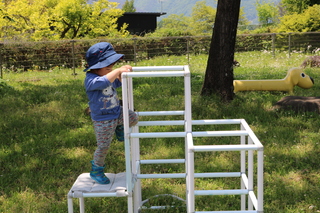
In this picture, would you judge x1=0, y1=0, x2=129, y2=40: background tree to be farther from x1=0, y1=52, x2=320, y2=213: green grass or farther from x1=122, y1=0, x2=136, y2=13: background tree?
x1=122, y1=0, x2=136, y2=13: background tree

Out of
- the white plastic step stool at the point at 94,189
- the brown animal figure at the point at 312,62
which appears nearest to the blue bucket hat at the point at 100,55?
the white plastic step stool at the point at 94,189

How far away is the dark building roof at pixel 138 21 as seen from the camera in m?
34.2

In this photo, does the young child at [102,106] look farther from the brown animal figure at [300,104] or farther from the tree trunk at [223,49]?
the tree trunk at [223,49]

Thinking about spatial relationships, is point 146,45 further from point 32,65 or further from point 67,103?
point 67,103

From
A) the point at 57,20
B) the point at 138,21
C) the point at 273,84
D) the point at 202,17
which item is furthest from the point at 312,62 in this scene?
the point at 202,17

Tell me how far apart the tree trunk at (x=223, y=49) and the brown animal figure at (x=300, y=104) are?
103cm

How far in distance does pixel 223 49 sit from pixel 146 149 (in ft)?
10.5

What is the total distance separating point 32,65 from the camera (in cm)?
1438

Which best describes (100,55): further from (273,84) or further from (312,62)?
(312,62)

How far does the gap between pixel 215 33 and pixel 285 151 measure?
337 centimetres

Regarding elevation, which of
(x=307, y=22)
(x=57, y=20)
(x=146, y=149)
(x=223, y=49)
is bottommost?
(x=146, y=149)

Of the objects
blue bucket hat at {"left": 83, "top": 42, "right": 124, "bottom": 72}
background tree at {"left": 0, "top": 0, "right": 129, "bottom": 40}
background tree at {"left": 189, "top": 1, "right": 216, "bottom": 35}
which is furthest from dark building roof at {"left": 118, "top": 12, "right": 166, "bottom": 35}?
blue bucket hat at {"left": 83, "top": 42, "right": 124, "bottom": 72}

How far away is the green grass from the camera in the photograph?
388 centimetres

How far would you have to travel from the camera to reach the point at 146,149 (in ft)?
17.5
